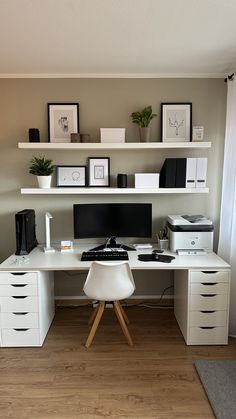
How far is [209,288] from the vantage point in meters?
2.61

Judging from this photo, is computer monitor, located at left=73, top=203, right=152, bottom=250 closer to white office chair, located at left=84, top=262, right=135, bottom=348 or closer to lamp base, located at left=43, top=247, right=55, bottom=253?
lamp base, located at left=43, top=247, right=55, bottom=253

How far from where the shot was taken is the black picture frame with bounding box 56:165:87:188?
3.17 metres

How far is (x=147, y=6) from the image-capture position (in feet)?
5.86

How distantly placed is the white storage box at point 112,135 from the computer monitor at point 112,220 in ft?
2.06

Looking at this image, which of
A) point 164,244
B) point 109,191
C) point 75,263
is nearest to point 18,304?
point 75,263

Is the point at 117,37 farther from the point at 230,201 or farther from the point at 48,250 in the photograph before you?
the point at 48,250

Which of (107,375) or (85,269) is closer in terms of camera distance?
(107,375)

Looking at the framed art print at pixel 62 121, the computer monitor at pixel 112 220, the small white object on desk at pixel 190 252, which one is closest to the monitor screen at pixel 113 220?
the computer monitor at pixel 112 220

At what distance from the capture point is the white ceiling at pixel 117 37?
70.9 inches

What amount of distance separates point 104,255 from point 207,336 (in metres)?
1.12

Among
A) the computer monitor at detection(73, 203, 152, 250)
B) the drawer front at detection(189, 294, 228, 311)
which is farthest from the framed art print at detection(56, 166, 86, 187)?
the drawer front at detection(189, 294, 228, 311)

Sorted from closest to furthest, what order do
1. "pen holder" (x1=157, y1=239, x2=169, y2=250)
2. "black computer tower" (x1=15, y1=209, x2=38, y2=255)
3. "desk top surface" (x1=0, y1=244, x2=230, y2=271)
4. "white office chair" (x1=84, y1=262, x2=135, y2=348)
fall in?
"white office chair" (x1=84, y1=262, x2=135, y2=348) → "desk top surface" (x1=0, y1=244, x2=230, y2=271) → "black computer tower" (x1=15, y1=209, x2=38, y2=255) → "pen holder" (x1=157, y1=239, x2=169, y2=250)

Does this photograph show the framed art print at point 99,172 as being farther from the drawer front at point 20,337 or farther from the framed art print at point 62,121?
the drawer front at point 20,337

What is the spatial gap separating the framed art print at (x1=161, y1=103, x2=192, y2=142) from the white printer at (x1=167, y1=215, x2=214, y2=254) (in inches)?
33.7
